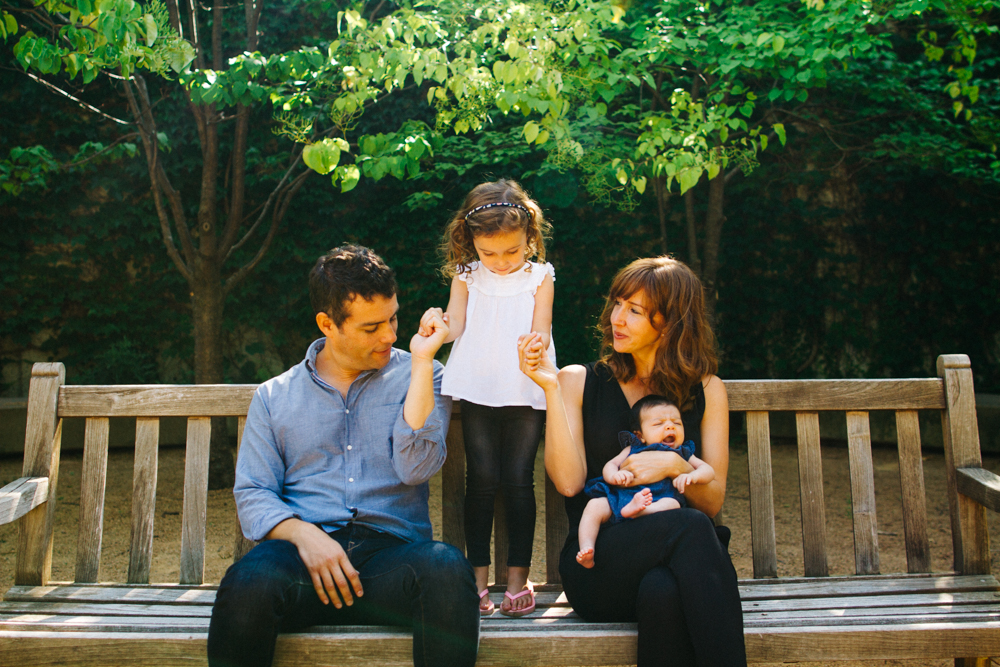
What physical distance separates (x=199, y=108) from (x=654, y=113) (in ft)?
9.37

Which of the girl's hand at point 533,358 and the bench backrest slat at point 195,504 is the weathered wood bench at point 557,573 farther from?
the girl's hand at point 533,358

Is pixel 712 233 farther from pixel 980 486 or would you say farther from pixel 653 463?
pixel 653 463

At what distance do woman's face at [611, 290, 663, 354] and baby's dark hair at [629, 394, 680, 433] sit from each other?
0.17 metres

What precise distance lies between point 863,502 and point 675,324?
34.0 inches

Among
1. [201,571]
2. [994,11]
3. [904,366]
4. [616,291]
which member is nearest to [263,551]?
[201,571]

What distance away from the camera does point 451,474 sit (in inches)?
93.6

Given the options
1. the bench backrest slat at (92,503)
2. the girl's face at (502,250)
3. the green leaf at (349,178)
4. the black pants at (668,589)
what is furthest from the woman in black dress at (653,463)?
the bench backrest slat at (92,503)

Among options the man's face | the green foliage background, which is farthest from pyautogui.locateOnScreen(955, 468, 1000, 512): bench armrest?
the green foliage background

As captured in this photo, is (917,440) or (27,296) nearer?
(917,440)

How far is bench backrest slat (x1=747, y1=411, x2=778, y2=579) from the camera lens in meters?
2.35

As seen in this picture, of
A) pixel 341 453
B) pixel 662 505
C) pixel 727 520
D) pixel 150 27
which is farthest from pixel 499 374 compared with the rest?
pixel 727 520

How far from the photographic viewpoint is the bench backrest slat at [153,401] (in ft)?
7.72

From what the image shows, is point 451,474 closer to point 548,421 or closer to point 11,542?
point 548,421

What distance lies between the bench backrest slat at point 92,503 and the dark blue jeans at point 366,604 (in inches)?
28.7
